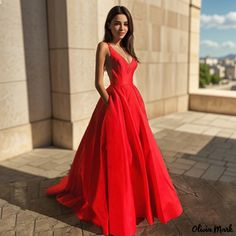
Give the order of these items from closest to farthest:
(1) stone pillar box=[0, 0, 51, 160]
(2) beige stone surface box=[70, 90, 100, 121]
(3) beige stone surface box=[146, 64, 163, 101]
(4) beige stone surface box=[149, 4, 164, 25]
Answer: (1) stone pillar box=[0, 0, 51, 160]
(2) beige stone surface box=[70, 90, 100, 121]
(4) beige stone surface box=[149, 4, 164, 25]
(3) beige stone surface box=[146, 64, 163, 101]

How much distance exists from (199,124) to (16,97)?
14.8ft

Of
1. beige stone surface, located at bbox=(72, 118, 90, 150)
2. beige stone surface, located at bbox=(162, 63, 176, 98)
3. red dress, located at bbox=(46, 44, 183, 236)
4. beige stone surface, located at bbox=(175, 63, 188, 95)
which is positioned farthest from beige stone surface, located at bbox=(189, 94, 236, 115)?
red dress, located at bbox=(46, 44, 183, 236)

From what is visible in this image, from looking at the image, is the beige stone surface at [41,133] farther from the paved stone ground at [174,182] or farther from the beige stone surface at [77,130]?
the beige stone surface at [77,130]

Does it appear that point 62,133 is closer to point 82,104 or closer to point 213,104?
point 82,104

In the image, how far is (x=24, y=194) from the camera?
3637 mm

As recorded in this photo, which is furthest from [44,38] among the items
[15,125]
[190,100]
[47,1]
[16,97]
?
[190,100]

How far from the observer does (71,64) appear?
503 centimetres

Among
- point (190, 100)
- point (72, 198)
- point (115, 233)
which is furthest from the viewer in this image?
point (190, 100)

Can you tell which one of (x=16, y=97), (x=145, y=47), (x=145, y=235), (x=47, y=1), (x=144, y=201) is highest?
(x=47, y=1)

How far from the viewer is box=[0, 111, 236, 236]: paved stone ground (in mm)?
2938

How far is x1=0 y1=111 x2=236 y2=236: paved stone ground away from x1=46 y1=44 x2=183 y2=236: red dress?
0.17m

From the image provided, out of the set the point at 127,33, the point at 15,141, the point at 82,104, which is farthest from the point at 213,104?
the point at 127,33

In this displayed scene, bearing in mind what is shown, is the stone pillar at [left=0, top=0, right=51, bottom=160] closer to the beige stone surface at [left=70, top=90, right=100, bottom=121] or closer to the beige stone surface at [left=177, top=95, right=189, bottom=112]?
the beige stone surface at [left=70, top=90, right=100, bottom=121]

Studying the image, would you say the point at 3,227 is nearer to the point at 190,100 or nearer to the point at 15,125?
the point at 15,125
